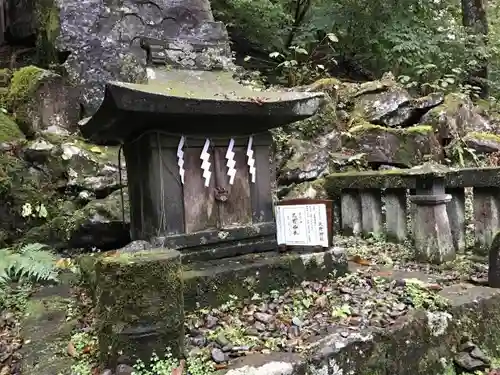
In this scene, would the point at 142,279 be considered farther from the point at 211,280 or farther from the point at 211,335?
the point at 211,280

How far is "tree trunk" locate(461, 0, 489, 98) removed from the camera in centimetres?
1208

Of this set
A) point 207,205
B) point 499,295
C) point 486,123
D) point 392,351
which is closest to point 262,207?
point 207,205

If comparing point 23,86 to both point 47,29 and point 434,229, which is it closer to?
point 47,29

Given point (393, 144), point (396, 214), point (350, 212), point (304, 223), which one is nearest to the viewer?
point (304, 223)

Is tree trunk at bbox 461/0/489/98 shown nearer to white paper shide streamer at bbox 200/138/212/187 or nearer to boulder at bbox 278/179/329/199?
boulder at bbox 278/179/329/199

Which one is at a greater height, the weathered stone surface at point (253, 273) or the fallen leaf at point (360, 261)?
the weathered stone surface at point (253, 273)

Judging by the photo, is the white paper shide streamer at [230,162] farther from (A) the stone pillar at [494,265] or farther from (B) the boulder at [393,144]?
(B) the boulder at [393,144]

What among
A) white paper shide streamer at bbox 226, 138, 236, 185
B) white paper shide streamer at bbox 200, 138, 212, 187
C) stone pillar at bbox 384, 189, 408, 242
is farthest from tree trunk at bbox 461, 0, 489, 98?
white paper shide streamer at bbox 200, 138, 212, 187

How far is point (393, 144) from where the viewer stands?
843 cm

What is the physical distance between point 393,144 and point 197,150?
16.6 feet

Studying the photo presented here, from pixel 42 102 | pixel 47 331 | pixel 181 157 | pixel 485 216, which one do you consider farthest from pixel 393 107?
pixel 47 331

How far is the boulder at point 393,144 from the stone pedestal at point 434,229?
10.4 ft

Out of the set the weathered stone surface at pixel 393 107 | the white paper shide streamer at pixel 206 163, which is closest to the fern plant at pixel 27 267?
the white paper shide streamer at pixel 206 163

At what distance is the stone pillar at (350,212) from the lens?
6.74 m
